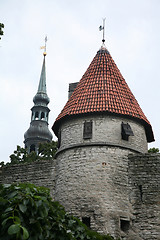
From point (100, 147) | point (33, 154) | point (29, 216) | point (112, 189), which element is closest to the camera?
point (29, 216)

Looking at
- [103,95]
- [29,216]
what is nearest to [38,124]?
[103,95]

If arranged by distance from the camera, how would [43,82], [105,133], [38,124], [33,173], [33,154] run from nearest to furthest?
[105,133]
[33,173]
[33,154]
[38,124]
[43,82]

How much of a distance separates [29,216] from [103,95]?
9360mm

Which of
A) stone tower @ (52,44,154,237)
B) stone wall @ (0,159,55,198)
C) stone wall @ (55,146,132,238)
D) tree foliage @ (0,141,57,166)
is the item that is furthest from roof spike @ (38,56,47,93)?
stone wall @ (55,146,132,238)

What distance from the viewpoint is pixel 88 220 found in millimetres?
13047

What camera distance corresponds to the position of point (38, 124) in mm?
47188

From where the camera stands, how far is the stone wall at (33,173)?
1503 centimetres

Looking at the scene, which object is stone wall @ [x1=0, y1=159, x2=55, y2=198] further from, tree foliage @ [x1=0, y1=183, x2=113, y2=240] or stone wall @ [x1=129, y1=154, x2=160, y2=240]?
tree foliage @ [x1=0, y1=183, x2=113, y2=240]

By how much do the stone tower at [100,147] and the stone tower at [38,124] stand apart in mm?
30460

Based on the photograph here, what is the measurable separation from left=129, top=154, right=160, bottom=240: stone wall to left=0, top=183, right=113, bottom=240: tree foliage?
5.76 m

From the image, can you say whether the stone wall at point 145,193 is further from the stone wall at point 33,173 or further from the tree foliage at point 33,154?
the tree foliage at point 33,154

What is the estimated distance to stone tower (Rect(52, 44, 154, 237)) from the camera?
515 inches

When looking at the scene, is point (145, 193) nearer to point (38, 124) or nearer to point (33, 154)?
point (33, 154)

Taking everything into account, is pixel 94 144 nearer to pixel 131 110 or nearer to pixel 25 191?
pixel 131 110
